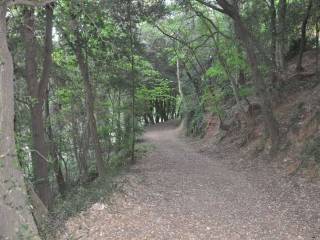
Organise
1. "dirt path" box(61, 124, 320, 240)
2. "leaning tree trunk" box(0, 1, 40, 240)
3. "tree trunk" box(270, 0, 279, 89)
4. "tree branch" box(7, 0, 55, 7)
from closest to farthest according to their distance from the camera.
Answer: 1. "leaning tree trunk" box(0, 1, 40, 240)
2. "tree branch" box(7, 0, 55, 7)
3. "dirt path" box(61, 124, 320, 240)
4. "tree trunk" box(270, 0, 279, 89)

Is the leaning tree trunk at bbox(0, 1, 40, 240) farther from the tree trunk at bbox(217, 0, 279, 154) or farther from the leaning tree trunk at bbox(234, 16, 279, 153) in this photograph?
the leaning tree trunk at bbox(234, 16, 279, 153)

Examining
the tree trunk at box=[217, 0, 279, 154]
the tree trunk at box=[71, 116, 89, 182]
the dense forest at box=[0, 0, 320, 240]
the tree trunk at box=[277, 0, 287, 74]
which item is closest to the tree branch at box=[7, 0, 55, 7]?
the dense forest at box=[0, 0, 320, 240]

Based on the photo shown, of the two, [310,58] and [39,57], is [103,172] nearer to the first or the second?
[39,57]

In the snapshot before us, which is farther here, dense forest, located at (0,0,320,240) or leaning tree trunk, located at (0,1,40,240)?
dense forest, located at (0,0,320,240)

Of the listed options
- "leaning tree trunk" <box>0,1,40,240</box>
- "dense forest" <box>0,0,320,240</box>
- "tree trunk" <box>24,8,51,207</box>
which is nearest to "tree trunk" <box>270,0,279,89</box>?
"dense forest" <box>0,0,320,240</box>

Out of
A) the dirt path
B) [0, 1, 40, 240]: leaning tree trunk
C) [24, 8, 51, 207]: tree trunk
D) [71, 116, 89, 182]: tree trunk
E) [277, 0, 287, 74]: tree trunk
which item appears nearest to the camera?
[0, 1, 40, 240]: leaning tree trunk

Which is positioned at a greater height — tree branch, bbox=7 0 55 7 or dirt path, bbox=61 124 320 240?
tree branch, bbox=7 0 55 7

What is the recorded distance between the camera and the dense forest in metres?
9.13

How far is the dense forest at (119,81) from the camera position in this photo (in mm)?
9133

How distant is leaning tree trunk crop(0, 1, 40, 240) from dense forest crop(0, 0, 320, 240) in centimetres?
2

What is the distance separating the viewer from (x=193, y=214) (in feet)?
25.7

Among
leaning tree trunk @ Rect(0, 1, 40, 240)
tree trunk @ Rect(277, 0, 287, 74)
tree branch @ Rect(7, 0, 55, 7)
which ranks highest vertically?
tree trunk @ Rect(277, 0, 287, 74)

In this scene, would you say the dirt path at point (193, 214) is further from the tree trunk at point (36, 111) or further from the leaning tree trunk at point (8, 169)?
the tree trunk at point (36, 111)

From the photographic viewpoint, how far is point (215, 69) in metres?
16.9
